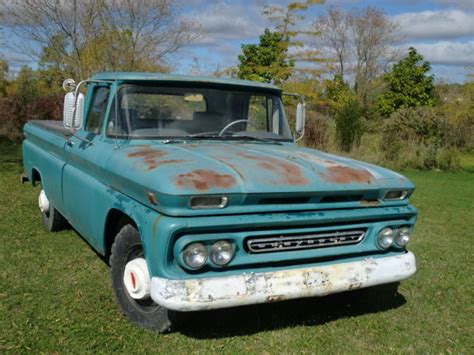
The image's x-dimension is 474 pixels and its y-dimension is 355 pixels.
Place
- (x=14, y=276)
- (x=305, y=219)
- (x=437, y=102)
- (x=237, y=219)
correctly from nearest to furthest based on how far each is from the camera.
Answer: (x=237, y=219)
(x=305, y=219)
(x=14, y=276)
(x=437, y=102)

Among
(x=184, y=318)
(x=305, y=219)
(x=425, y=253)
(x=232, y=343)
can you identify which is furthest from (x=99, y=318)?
(x=425, y=253)

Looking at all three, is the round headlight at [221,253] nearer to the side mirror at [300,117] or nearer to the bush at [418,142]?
the side mirror at [300,117]

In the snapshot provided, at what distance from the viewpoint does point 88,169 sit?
438cm

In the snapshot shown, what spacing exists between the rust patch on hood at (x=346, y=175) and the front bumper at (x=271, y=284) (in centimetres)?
56

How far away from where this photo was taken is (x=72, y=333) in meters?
3.58

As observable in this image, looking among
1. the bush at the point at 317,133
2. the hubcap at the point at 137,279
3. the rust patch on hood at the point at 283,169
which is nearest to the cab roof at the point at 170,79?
the rust patch on hood at the point at 283,169

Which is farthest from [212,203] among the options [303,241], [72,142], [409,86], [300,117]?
[409,86]

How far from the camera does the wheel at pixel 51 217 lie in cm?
592

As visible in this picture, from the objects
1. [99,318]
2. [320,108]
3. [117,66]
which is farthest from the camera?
[320,108]

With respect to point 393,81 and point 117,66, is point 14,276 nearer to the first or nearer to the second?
point 117,66

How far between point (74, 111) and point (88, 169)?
63cm

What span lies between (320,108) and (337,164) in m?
19.7

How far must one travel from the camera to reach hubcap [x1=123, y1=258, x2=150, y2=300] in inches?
134

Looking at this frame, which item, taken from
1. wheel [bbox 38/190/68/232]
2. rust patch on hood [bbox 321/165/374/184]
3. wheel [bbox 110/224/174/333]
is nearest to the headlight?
rust patch on hood [bbox 321/165/374/184]
